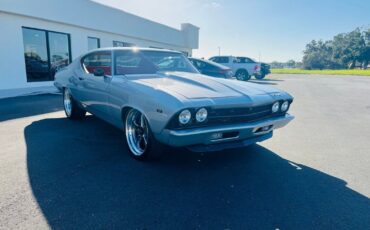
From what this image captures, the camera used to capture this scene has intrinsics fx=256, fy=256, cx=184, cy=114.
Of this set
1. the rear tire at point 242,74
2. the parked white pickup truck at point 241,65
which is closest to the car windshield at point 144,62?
the parked white pickup truck at point 241,65

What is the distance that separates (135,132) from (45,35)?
962 centimetres

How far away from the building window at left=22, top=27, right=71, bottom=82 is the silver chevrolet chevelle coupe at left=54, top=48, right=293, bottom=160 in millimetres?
7380

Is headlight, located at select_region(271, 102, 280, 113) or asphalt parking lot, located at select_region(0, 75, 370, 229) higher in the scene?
headlight, located at select_region(271, 102, 280, 113)

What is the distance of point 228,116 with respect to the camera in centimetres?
288

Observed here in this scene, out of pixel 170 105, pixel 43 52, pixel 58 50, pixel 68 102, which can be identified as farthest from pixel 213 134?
pixel 58 50

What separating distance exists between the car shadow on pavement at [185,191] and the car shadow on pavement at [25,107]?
2.58 meters

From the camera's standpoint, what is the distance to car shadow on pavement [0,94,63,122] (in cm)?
577

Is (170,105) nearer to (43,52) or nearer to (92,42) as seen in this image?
(43,52)

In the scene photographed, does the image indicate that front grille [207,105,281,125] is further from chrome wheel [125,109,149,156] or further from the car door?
the car door

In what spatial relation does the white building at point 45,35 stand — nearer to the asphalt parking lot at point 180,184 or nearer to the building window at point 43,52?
the building window at point 43,52

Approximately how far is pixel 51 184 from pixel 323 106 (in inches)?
312

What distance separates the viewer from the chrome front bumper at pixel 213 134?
2.62 metres

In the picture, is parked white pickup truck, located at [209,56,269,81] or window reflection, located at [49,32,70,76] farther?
parked white pickup truck, located at [209,56,269,81]

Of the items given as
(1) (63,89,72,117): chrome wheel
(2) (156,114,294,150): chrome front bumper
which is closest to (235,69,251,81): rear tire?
(1) (63,89,72,117): chrome wheel
